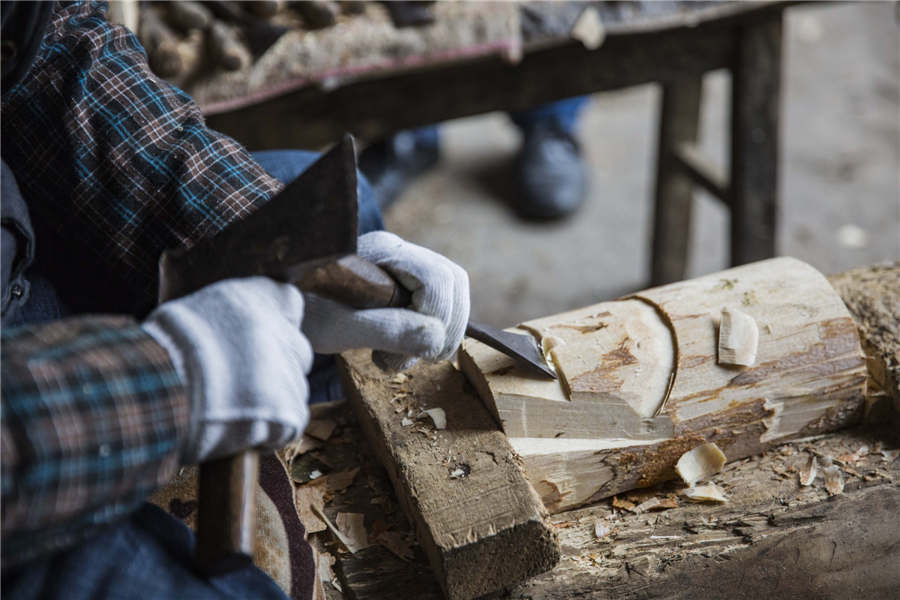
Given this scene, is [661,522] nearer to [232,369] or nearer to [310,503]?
[310,503]

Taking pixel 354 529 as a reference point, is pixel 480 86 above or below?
above

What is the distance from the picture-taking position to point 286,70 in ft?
6.26

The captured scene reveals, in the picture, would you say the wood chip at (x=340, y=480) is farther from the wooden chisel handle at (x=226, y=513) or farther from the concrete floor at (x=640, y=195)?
the concrete floor at (x=640, y=195)

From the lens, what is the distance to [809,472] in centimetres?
125

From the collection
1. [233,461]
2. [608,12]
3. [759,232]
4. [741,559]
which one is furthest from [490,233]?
[233,461]

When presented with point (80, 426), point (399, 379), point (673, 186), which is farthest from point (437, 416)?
point (673, 186)

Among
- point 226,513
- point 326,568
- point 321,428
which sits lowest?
point 326,568

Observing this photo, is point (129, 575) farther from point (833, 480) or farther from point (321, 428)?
point (833, 480)

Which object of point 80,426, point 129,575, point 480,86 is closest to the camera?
point 80,426

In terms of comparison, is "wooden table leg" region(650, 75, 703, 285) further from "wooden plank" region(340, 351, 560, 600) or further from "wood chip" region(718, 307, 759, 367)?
"wooden plank" region(340, 351, 560, 600)

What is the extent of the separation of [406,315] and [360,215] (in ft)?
1.68

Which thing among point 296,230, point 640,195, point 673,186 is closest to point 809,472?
point 296,230

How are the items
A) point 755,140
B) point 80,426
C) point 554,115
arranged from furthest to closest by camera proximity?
point 554,115, point 755,140, point 80,426

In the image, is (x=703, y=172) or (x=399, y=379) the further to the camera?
(x=703, y=172)
